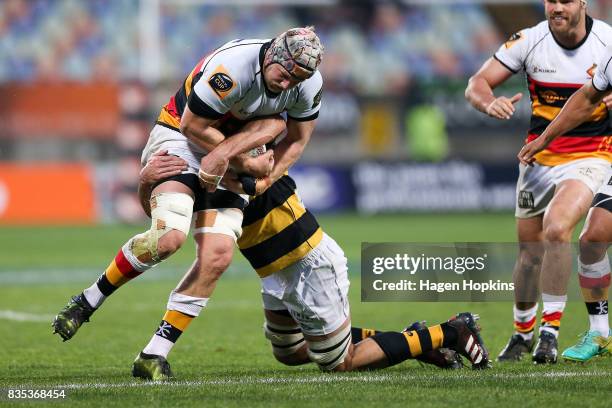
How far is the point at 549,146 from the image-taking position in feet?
22.7

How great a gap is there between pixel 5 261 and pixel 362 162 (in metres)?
9.32

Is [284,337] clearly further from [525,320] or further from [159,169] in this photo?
[525,320]

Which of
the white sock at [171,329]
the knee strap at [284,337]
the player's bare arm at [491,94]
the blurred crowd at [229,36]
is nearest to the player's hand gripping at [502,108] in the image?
the player's bare arm at [491,94]

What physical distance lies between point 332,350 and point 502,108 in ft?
5.89

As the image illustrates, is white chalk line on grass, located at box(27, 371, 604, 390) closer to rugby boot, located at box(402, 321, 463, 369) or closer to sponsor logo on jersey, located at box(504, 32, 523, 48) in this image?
rugby boot, located at box(402, 321, 463, 369)

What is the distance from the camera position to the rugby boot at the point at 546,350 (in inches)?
248

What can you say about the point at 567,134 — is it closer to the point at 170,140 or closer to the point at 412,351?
the point at 412,351

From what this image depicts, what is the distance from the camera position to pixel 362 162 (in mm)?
22328

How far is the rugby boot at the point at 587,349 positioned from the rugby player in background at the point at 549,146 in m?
0.19

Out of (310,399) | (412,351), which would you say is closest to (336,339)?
(412,351)

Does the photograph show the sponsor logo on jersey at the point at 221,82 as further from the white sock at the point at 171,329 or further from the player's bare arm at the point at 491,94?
the player's bare arm at the point at 491,94

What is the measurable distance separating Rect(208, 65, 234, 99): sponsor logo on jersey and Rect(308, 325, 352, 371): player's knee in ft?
4.71

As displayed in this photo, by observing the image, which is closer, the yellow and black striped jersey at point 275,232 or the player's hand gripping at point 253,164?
the player's hand gripping at point 253,164

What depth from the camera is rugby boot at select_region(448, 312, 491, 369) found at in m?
6.04
